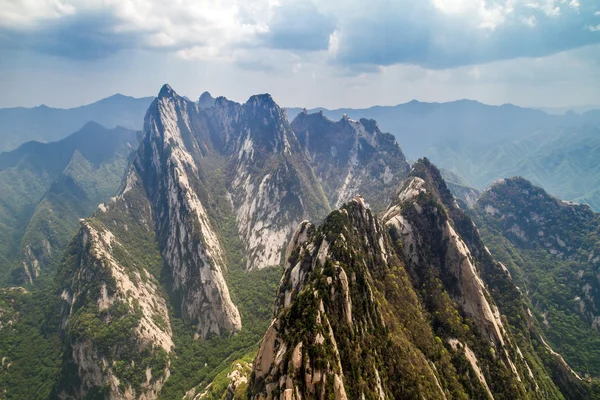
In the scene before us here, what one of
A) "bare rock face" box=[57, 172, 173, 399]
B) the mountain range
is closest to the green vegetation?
the mountain range

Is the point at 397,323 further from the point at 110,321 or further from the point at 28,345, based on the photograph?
the point at 28,345

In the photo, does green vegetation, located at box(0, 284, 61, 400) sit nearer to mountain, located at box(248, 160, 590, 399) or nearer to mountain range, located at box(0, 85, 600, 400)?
mountain range, located at box(0, 85, 600, 400)

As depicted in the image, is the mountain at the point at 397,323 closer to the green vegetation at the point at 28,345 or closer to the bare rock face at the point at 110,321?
the bare rock face at the point at 110,321

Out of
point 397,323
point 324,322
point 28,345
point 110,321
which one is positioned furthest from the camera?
point 28,345

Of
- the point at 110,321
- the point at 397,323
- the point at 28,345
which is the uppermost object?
the point at 110,321

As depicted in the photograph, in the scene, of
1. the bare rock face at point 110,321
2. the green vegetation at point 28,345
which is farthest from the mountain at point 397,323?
the green vegetation at point 28,345

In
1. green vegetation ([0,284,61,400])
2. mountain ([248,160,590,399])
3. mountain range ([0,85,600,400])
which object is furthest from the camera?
green vegetation ([0,284,61,400])

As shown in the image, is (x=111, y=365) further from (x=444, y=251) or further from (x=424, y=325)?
(x=444, y=251)

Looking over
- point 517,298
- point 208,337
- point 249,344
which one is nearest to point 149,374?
point 208,337

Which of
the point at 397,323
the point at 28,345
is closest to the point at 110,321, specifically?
the point at 28,345
